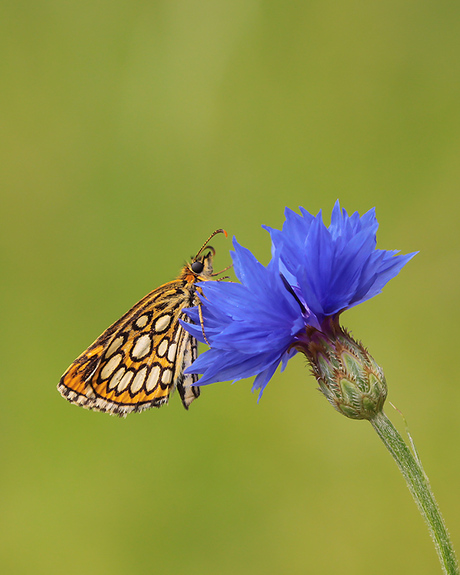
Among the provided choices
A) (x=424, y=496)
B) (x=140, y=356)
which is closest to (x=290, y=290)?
(x=424, y=496)

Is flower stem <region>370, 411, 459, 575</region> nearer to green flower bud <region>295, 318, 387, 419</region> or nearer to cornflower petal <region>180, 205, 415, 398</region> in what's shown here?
green flower bud <region>295, 318, 387, 419</region>

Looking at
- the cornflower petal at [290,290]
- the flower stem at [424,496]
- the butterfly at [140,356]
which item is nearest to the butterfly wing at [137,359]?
the butterfly at [140,356]

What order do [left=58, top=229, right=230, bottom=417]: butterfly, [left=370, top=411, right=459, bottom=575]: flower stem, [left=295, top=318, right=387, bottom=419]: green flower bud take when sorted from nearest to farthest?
1. [left=370, top=411, right=459, bottom=575]: flower stem
2. [left=295, top=318, right=387, bottom=419]: green flower bud
3. [left=58, top=229, right=230, bottom=417]: butterfly

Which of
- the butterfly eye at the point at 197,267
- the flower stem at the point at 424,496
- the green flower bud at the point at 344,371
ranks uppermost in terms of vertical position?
the butterfly eye at the point at 197,267

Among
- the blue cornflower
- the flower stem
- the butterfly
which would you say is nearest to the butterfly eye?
the butterfly

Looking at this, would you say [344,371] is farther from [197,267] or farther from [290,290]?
[197,267]

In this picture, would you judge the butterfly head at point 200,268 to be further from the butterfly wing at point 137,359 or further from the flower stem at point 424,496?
the flower stem at point 424,496

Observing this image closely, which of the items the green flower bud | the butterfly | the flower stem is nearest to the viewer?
the flower stem
